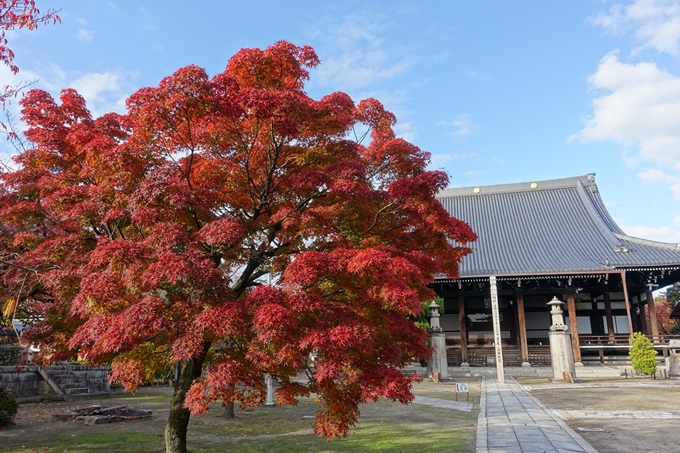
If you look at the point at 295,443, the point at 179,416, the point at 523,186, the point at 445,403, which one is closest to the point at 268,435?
the point at 295,443

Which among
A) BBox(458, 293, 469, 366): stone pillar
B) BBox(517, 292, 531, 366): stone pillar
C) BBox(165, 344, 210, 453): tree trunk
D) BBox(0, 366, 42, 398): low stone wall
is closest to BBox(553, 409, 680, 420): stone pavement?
BBox(165, 344, 210, 453): tree trunk

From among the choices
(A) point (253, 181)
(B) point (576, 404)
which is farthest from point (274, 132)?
(B) point (576, 404)

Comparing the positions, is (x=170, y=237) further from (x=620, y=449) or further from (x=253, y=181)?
(x=620, y=449)

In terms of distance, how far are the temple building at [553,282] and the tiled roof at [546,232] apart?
53 millimetres

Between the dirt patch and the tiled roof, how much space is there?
6847 mm

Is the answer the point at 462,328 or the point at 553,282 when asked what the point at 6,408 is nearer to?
the point at 462,328

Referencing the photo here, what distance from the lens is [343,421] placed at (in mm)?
5117

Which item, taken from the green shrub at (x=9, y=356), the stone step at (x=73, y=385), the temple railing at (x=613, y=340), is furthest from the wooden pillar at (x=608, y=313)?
the green shrub at (x=9, y=356)

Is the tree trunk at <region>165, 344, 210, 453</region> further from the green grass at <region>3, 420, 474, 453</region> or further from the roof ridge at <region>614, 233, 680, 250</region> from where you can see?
the roof ridge at <region>614, 233, 680, 250</region>

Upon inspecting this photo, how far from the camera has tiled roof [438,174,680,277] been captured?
2233 cm

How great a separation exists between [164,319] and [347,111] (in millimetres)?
3549

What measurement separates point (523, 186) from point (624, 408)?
2267 cm

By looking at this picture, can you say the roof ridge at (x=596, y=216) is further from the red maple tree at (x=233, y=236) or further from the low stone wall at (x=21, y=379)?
the low stone wall at (x=21, y=379)

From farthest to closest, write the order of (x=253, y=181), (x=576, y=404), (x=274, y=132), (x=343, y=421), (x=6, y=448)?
(x=576, y=404), (x=6, y=448), (x=253, y=181), (x=274, y=132), (x=343, y=421)
